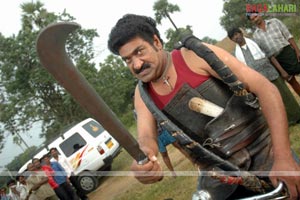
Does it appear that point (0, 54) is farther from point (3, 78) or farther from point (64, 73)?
point (64, 73)

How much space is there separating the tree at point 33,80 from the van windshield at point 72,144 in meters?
8.31

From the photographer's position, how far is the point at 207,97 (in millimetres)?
2010

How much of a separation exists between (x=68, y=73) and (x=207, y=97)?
80 centimetres

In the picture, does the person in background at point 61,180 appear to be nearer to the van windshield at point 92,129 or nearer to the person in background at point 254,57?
the van windshield at point 92,129

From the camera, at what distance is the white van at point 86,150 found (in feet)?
34.3

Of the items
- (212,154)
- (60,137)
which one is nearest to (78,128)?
(60,137)

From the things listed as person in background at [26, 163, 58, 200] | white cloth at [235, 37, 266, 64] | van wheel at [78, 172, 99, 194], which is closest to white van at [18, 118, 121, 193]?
van wheel at [78, 172, 99, 194]

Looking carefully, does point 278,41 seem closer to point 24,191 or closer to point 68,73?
point 68,73

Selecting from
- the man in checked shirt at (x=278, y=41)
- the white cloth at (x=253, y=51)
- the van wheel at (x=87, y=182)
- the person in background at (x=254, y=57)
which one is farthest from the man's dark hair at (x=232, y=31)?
the van wheel at (x=87, y=182)

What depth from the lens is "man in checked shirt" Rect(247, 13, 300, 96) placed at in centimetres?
544

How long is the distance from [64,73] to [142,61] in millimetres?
578

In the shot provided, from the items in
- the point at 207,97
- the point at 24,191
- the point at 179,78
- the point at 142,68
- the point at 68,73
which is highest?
the point at 68,73

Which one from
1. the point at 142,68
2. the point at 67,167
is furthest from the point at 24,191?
the point at 142,68

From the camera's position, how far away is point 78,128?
11.4 meters
